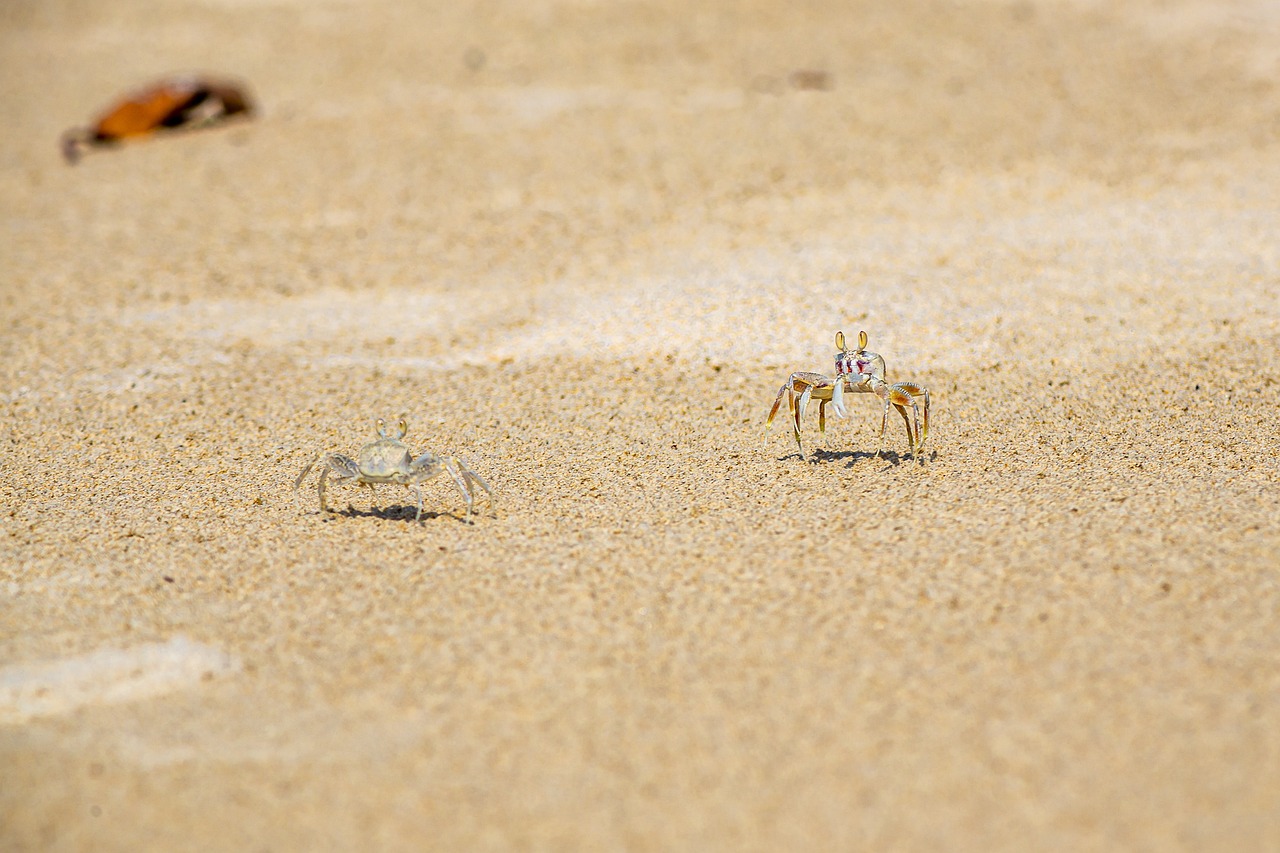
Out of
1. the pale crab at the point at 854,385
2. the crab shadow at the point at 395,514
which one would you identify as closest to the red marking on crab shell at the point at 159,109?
the crab shadow at the point at 395,514

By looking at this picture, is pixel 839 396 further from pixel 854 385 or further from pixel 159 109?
pixel 159 109

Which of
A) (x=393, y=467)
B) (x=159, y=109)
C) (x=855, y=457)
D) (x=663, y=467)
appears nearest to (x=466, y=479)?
(x=393, y=467)

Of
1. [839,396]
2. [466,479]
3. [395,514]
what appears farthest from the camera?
[395,514]

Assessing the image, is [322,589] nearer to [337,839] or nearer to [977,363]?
[337,839]

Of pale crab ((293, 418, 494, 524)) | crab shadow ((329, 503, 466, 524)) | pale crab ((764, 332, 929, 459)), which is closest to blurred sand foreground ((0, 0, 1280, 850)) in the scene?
crab shadow ((329, 503, 466, 524))

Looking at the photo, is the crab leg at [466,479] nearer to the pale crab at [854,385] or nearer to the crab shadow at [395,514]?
the crab shadow at [395,514]

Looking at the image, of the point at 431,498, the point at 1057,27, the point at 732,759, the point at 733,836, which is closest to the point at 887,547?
the point at 732,759

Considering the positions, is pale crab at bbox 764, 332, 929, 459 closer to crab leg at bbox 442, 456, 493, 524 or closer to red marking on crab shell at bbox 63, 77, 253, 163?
crab leg at bbox 442, 456, 493, 524

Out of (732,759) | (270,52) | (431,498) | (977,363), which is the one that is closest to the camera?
(732,759)
